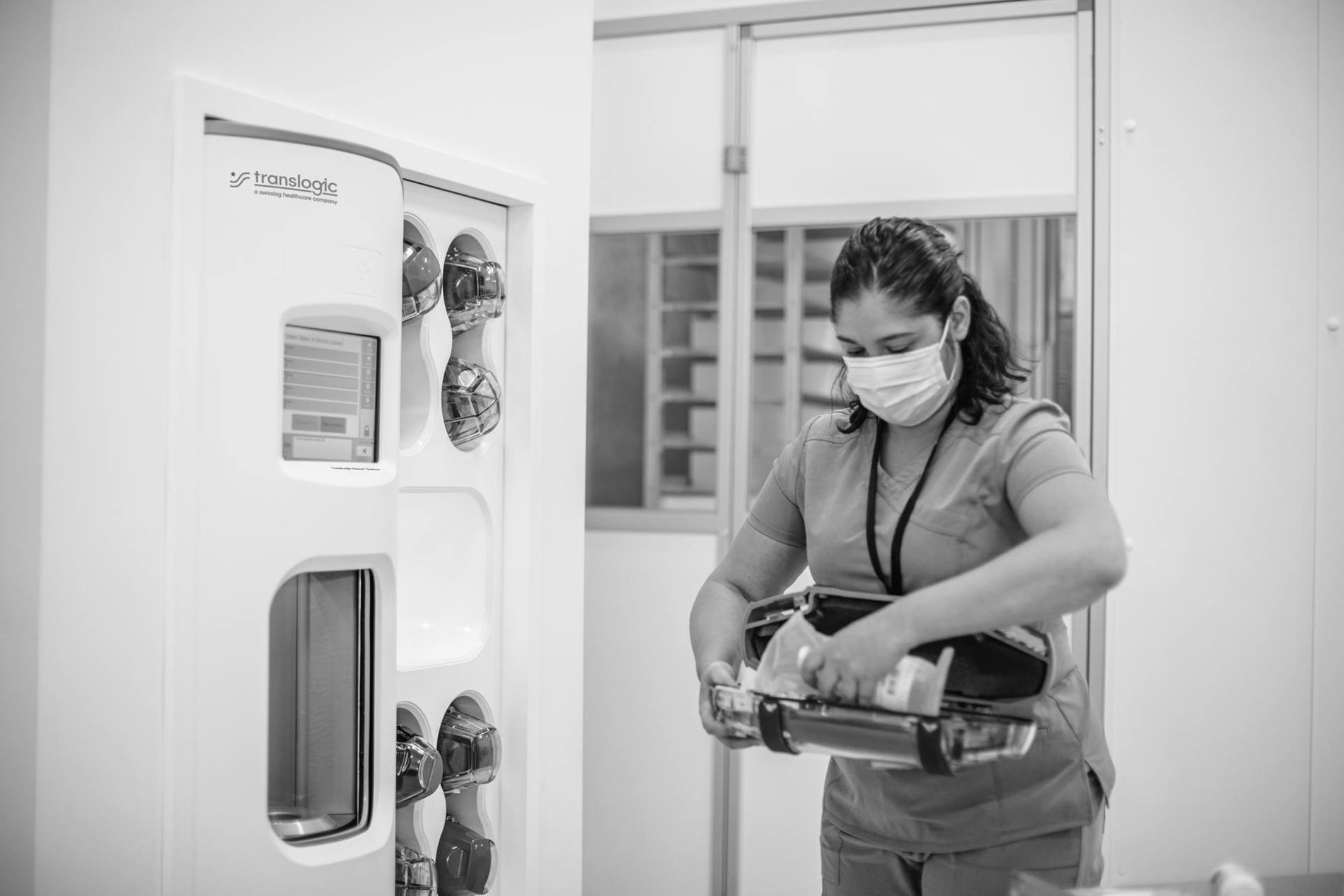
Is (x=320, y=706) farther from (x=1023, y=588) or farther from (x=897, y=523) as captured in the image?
(x=1023, y=588)

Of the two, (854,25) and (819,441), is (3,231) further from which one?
(854,25)

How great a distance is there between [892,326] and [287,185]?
0.79m

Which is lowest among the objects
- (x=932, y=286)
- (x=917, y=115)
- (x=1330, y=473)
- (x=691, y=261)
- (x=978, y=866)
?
Answer: (x=978, y=866)

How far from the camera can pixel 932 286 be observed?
1383 millimetres

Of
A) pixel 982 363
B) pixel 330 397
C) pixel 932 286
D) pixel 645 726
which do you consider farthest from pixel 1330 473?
pixel 330 397

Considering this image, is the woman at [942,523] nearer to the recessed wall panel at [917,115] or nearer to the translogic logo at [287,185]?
the translogic logo at [287,185]

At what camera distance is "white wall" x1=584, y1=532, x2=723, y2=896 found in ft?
9.39

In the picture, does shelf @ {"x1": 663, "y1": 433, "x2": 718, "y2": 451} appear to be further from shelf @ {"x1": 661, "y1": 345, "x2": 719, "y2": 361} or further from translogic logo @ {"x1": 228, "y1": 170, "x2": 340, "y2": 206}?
translogic logo @ {"x1": 228, "y1": 170, "x2": 340, "y2": 206}

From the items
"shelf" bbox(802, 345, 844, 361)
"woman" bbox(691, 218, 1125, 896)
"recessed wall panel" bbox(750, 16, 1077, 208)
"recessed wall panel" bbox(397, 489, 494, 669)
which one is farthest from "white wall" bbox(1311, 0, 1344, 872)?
"recessed wall panel" bbox(397, 489, 494, 669)

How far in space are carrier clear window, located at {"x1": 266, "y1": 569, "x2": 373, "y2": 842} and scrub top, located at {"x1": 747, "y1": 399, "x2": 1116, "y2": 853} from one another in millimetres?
681

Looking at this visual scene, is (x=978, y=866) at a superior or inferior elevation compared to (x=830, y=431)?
inferior

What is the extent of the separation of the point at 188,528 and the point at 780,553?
79cm

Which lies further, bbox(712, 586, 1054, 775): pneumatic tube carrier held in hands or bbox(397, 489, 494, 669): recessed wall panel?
bbox(397, 489, 494, 669): recessed wall panel

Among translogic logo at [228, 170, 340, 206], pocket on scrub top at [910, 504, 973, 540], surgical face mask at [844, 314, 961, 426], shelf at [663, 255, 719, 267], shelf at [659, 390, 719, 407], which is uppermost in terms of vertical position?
shelf at [663, 255, 719, 267]
